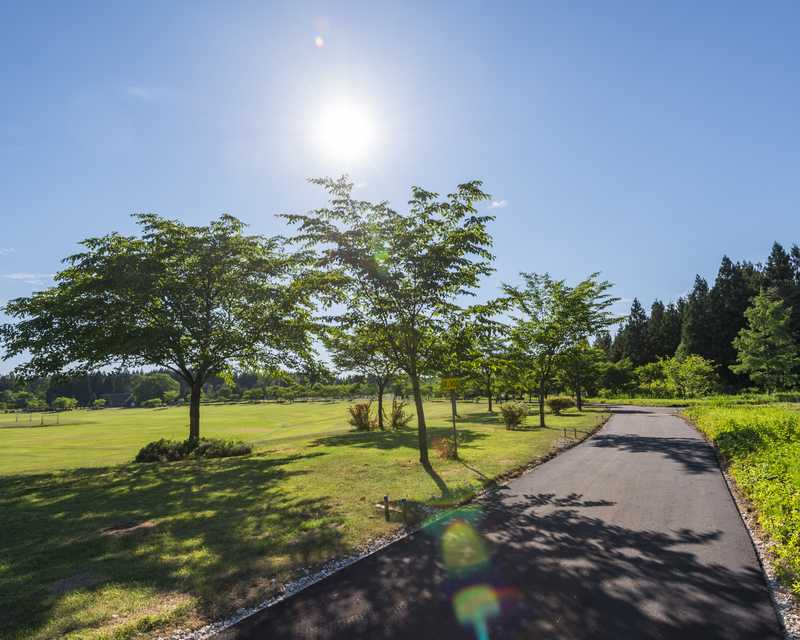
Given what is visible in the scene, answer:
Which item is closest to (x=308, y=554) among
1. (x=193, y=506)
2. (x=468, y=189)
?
(x=193, y=506)

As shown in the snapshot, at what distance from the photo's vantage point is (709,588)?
250 inches

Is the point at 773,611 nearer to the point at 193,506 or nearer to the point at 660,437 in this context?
the point at 193,506

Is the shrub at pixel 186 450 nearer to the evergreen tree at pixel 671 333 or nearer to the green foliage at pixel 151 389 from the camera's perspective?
the evergreen tree at pixel 671 333

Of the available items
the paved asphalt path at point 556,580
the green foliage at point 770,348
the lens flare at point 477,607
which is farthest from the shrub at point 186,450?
the green foliage at point 770,348

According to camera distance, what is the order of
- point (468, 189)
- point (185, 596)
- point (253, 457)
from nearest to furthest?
point (185, 596) < point (468, 189) < point (253, 457)

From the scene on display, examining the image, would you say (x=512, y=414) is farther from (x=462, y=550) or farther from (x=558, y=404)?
(x=462, y=550)

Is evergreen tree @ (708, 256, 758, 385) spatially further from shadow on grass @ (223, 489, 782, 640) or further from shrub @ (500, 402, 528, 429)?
shadow on grass @ (223, 489, 782, 640)

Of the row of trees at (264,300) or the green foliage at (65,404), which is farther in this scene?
the green foliage at (65,404)

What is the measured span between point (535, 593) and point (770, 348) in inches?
2563

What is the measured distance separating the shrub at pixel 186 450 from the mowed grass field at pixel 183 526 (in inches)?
57.7

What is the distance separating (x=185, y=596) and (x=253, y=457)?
15011 millimetres

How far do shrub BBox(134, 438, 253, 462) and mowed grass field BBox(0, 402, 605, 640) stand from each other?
1.47 meters

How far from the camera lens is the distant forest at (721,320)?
73.4 metres

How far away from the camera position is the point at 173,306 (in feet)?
66.6
